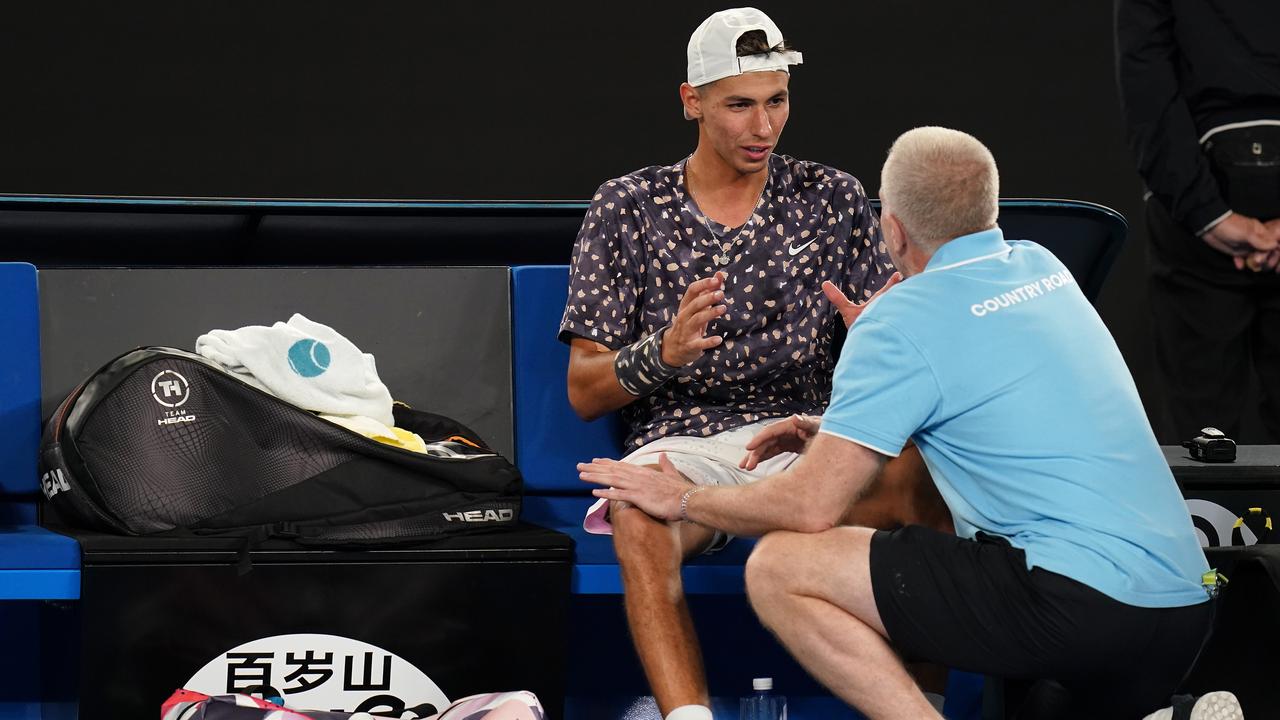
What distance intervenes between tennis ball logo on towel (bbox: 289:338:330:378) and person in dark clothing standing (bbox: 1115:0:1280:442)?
5.85ft

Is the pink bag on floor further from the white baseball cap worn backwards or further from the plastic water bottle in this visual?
the white baseball cap worn backwards

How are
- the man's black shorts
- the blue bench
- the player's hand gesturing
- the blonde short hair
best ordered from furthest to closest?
the blue bench → the player's hand gesturing → the blonde short hair → the man's black shorts

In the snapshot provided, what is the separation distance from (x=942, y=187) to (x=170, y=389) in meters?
1.31

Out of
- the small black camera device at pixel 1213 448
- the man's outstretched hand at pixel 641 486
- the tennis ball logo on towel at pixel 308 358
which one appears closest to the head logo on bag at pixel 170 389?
the tennis ball logo on towel at pixel 308 358

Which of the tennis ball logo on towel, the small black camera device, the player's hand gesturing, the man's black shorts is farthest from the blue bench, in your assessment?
the small black camera device

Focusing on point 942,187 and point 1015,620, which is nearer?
point 1015,620

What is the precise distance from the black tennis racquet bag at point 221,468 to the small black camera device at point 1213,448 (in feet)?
4.21

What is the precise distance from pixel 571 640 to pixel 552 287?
71 cm

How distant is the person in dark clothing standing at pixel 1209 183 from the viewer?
3.38 metres

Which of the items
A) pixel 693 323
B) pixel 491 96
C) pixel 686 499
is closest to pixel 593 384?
pixel 693 323

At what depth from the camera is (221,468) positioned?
271 centimetres

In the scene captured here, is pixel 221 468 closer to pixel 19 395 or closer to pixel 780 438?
pixel 19 395

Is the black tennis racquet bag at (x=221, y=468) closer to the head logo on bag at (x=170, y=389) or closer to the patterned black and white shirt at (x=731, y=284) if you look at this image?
the head logo on bag at (x=170, y=389)

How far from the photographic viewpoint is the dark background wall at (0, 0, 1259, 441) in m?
4.68
